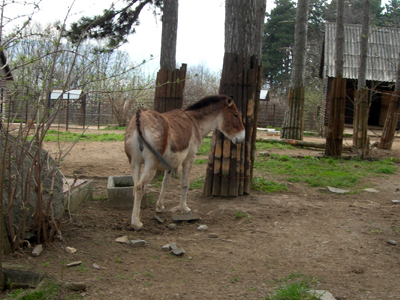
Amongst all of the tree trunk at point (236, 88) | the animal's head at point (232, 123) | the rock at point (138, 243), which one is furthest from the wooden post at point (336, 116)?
the rock at point (138, 243)

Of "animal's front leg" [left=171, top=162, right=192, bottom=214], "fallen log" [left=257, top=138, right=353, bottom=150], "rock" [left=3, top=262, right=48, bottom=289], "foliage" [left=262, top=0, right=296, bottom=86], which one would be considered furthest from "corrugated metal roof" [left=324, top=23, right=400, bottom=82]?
"rock" [left=3, top=262, right=48, bottom=289]

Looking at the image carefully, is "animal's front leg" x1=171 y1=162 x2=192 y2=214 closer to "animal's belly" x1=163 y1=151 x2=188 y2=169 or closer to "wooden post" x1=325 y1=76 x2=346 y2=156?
"animal's belly" x1=163 y1=151 x2=188 y2=169

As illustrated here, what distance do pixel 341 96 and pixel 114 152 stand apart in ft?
22.8

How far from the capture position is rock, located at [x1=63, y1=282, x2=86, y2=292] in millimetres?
3238

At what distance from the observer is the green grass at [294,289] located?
319 centimetres

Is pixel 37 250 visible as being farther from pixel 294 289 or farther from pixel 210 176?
Answer: pixel 210 176

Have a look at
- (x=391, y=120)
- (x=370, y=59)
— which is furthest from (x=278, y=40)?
(x=391, y=120)

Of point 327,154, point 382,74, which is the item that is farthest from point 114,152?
point 382,74

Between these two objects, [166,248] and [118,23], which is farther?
[118,23]

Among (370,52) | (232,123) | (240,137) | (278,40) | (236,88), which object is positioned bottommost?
(240,137)

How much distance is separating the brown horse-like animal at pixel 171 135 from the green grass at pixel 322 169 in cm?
200

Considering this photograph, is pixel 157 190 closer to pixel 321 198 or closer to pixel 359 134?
pixel 321 198

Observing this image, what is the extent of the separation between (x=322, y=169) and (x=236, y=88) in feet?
13.5

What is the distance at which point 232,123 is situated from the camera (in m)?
6.50
